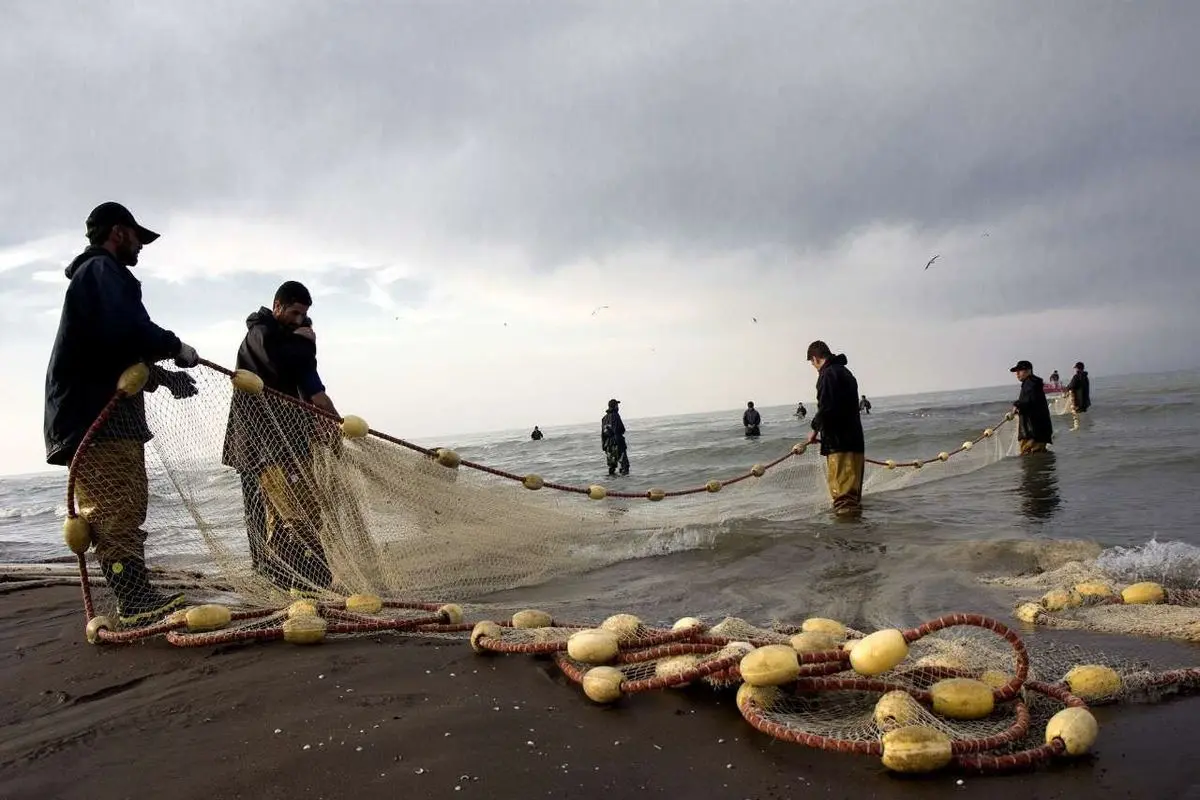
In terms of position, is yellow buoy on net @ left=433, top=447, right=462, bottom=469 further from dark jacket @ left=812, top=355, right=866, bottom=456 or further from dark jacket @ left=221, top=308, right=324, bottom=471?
dark jacket @ left=812, top=355, right=866, bottom=456

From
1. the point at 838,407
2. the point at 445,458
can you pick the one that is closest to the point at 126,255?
the point at 445,458

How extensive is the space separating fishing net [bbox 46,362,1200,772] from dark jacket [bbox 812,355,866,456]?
3132 millimetres

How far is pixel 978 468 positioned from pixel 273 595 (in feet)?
37.5

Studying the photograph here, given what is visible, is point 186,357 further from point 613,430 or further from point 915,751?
point 613,430

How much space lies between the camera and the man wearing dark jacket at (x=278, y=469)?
3982mm

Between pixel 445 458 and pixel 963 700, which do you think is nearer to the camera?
pixel 963 700

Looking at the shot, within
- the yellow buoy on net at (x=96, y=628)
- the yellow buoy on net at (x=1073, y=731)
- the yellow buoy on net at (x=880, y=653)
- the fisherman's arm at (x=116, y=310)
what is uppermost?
the fisherman's arm at (x=116, y=310)

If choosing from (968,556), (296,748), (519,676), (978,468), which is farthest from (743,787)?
(978,468)

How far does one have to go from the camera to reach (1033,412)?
38.7 ft

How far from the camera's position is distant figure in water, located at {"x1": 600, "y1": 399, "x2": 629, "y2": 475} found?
60.3 ft

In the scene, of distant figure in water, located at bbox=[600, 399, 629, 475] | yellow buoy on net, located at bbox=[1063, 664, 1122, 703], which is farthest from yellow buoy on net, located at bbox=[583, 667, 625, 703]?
distant figure in water, located at bbox=[600, 399, 629, 475]

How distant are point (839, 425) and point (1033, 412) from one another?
19.6 feet

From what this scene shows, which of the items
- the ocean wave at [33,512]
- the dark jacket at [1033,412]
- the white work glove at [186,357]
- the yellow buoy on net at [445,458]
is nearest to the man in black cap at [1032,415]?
the dark jacket at [1033,412]

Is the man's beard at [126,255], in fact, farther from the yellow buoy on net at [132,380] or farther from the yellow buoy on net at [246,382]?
the yellow buoy on net at [246,382]
